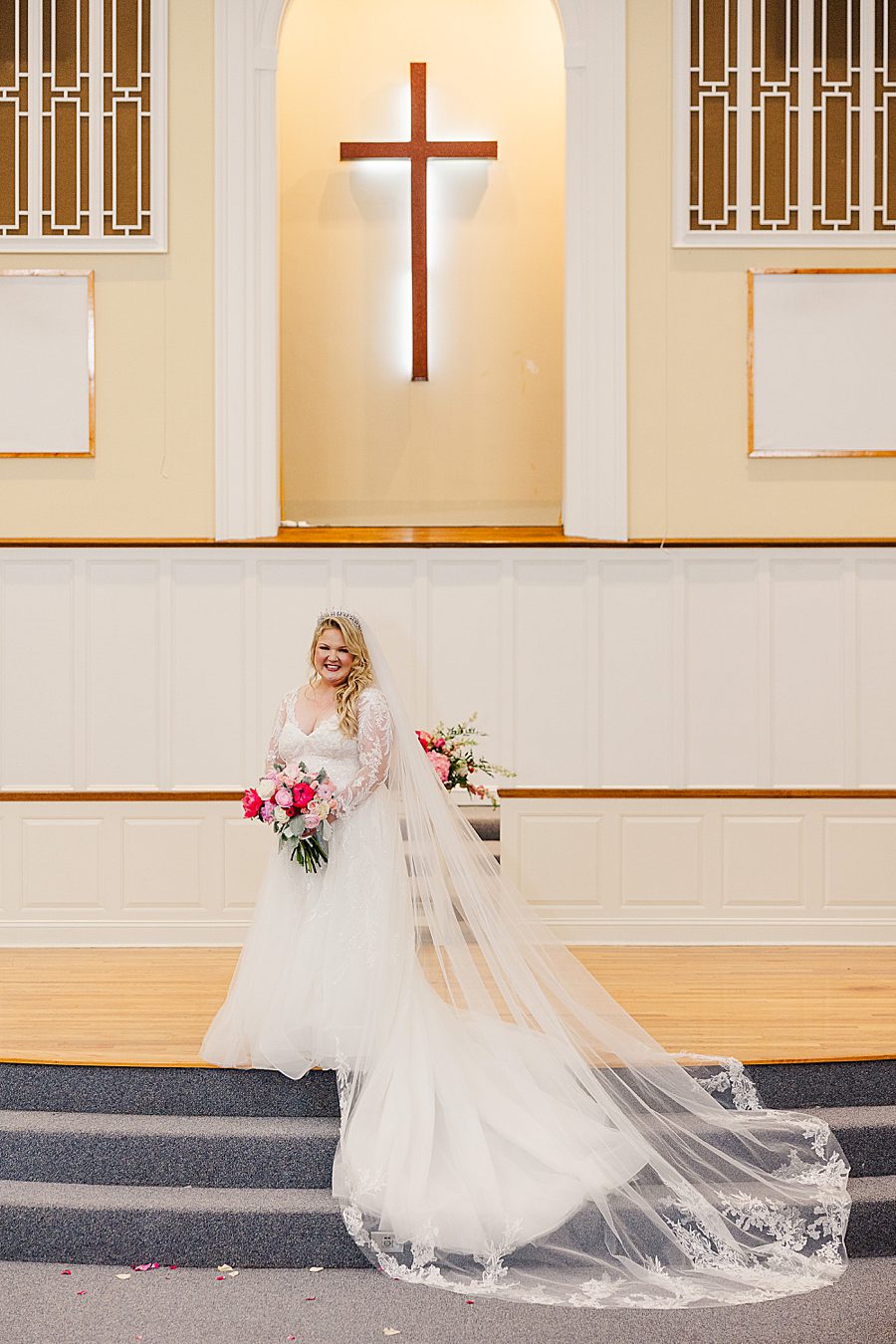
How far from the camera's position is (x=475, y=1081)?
395 centimetres

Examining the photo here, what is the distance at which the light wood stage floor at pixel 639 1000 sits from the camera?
4707 mm

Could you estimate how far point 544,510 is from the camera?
780 centimetres

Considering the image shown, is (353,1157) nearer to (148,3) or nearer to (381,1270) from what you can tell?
(381,1270)

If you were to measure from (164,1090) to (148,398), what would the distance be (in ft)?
13.1

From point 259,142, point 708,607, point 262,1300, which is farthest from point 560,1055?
point 259,142

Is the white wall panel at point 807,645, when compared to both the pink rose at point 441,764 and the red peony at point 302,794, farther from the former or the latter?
the red peony at point 302,794

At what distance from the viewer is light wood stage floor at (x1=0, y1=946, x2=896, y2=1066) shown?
4.71 meters

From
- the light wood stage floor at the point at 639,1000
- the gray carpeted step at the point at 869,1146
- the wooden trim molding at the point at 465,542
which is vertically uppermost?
the wooden trim molding at the point at 465,542

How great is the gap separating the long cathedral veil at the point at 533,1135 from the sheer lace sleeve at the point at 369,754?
2.5 inches

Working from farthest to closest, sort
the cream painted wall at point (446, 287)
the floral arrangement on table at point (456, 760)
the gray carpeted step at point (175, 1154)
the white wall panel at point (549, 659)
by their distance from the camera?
the cream painted wall at point (446, 287) → the white wall panel at point (549, 659) → the floral arrangement on table at point (456, 760) → the gray carpeted step at point (175, 1154)

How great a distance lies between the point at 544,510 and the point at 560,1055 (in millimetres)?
4437

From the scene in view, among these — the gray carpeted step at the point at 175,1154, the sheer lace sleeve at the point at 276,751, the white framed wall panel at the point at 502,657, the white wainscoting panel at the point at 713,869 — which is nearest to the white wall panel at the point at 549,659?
the white framed wall panel at the point at 502,657

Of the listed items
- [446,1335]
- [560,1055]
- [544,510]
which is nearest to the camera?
[446,1335]

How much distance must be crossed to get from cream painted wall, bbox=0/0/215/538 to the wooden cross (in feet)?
3.72
